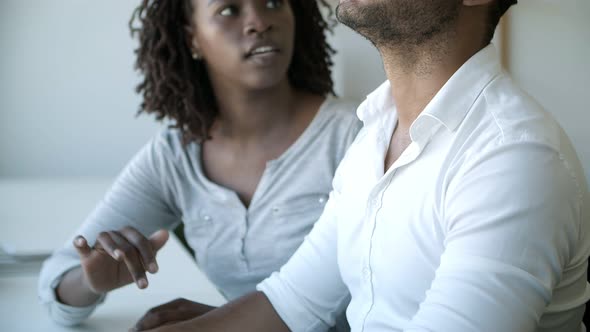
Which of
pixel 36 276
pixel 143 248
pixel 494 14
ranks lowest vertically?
pixel 36 276

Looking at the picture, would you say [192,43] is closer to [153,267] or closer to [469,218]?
[153,267]

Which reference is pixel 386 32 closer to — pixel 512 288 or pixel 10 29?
pixel 512 288

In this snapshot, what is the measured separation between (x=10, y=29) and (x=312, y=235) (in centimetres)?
241

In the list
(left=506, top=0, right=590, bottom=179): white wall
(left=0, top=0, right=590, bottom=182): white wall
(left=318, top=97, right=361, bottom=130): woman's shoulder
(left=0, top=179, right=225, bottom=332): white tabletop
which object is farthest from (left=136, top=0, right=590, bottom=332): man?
(left=0, top=0, right=590, bottom=182): white wall

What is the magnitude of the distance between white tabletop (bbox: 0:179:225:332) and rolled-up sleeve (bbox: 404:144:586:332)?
0.68 meters

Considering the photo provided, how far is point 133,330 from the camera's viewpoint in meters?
1.25

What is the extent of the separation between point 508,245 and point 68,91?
9.11 ft

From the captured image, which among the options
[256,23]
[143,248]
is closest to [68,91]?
[256,23]

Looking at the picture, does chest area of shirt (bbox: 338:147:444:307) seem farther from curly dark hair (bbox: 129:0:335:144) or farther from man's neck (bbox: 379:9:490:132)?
curly dark hair (bbox: 129:0:335:144)

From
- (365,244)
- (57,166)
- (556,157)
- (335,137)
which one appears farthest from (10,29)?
(556,157)

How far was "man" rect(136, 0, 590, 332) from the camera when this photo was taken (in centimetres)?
76

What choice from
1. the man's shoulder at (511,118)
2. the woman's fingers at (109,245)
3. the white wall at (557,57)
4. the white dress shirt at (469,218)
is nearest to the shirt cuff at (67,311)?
the woman's fingers at (109,245)

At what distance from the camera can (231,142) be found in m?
1.67

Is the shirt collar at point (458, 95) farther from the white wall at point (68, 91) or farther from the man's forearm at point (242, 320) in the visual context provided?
the white wall at point (68, 91)
